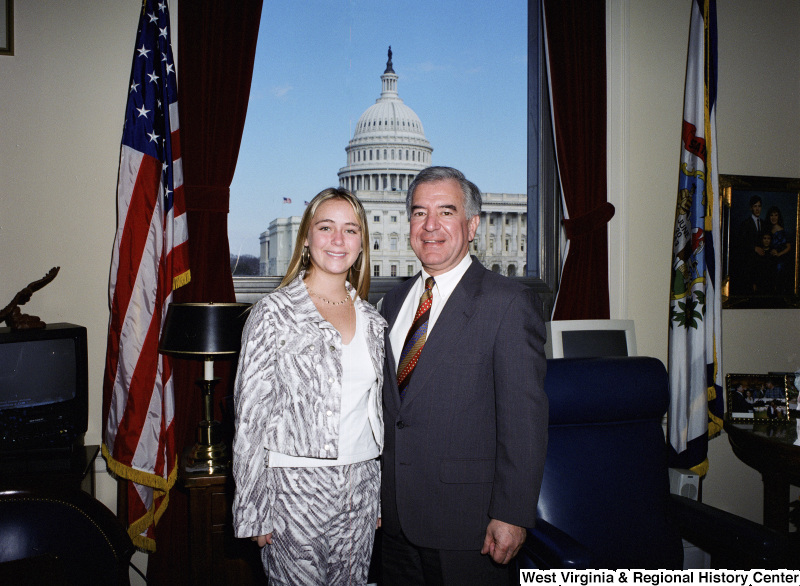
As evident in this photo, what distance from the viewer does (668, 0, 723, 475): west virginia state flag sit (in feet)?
9.05

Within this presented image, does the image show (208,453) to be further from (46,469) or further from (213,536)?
(46,469)

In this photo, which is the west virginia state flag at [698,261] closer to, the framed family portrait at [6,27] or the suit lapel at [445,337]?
the suit lapel at [445,337]

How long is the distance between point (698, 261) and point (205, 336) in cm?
252

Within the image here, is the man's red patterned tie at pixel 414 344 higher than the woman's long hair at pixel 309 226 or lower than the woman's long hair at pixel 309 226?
lower

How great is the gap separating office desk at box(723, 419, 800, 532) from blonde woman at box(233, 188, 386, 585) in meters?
1.94

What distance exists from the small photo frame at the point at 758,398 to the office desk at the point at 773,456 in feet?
0.16

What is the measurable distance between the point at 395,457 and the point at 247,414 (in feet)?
1.49

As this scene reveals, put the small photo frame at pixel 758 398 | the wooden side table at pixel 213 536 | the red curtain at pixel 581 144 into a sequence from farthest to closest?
the red curtain at pixel 581 144, the small photo frame at pixel 758 398, the wooden side table at pixel 213 536

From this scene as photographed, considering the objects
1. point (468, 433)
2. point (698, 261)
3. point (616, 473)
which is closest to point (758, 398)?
point (698, 261)

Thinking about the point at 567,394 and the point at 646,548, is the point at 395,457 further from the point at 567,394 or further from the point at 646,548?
the point at 646,548

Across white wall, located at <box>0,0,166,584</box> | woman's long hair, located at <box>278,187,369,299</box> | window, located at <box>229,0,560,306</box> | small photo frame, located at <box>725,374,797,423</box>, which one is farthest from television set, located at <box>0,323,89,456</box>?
small photo frame, located at <box>725,374,797,423</box>

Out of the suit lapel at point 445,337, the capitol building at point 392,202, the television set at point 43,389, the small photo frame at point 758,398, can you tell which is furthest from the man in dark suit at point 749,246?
the television set at point 43,389

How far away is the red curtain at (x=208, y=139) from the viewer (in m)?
2.46

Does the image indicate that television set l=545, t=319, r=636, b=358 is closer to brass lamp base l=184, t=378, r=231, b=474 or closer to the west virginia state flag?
the west virginia state flag
